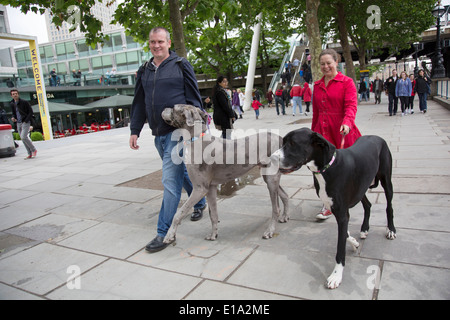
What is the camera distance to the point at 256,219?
432 cm

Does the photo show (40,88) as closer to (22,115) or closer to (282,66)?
(22,115)

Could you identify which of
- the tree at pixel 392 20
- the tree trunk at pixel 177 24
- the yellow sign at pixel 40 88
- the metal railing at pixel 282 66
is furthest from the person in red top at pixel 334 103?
the metal railing at pixel 282 66

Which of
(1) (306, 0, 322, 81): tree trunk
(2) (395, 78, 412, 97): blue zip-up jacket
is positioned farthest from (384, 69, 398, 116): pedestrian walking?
(1) (306, 0, 322, 81): tree trunk

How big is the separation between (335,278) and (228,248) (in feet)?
4.00

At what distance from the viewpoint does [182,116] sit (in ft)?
11.2

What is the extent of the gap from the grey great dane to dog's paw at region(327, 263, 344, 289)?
107 cm

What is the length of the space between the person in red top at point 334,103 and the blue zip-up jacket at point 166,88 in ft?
4.74

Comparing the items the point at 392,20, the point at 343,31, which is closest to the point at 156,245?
the point at 343,31

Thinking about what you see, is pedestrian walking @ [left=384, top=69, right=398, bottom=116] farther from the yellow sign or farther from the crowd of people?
the yellow sign
